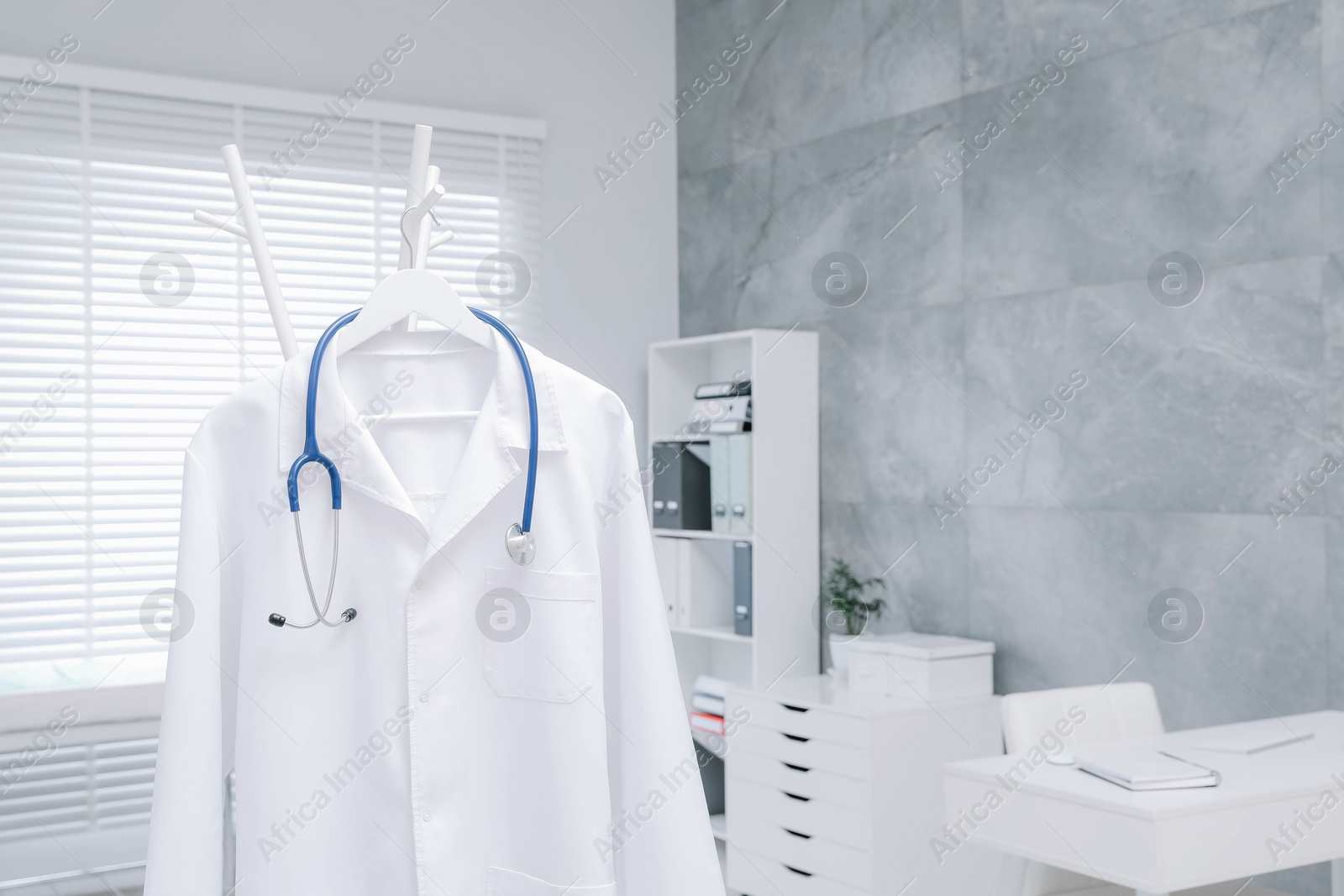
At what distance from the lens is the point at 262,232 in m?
1.50

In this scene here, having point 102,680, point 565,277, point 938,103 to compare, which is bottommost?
point 102,680

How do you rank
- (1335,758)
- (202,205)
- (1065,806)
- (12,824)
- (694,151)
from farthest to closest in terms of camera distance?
(694,151) < (202,205) < (12,824) < (1335,758) < (1065,806)

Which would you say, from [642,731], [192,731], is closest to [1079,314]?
[642,731]

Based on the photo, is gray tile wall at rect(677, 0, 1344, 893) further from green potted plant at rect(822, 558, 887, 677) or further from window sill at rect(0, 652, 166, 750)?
window sill at rect(0, 652, 166, 750)

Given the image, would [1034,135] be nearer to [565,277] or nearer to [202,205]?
[565,277]

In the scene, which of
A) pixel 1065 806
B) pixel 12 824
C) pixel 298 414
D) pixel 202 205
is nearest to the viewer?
pixel 298 414

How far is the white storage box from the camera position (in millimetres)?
3104

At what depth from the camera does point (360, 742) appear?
1.44m

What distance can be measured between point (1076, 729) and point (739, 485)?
1.57m

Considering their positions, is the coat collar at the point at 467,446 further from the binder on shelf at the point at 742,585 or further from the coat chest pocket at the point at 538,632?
the binder on shelf at the point at 742,585

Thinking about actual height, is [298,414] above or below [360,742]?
above

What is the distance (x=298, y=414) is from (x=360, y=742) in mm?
409

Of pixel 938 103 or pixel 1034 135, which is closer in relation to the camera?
pixel 1034 135

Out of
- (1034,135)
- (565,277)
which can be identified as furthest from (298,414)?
(565,277)
